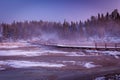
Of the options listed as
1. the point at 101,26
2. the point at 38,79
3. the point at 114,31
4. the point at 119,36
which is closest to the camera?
the point at 38,79

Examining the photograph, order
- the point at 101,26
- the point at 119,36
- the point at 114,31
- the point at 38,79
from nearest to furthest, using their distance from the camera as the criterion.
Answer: the point at 38,79
the point at 119,36
the point at 114,31
the point at 101,26

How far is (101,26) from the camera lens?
193m

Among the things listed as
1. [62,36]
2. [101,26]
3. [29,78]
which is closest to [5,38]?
[62,36]

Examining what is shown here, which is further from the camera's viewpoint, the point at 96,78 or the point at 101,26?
the point at 101,26

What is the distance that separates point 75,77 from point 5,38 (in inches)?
6625

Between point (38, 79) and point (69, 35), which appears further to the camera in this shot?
point (69, 35)

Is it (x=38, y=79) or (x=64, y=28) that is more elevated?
(x=64, y=28)

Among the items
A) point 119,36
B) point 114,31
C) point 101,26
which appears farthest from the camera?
point 101,26

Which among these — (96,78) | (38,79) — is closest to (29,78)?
(38,79)

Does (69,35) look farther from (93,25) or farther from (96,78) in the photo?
(96,78)

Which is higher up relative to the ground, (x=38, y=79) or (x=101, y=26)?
(x=101, y=26)

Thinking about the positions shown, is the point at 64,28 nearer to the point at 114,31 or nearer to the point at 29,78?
the point at 114,31

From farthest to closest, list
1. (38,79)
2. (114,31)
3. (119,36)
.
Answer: (114,31) → (119,36) → (38,79)

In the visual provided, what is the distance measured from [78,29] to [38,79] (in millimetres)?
179419
